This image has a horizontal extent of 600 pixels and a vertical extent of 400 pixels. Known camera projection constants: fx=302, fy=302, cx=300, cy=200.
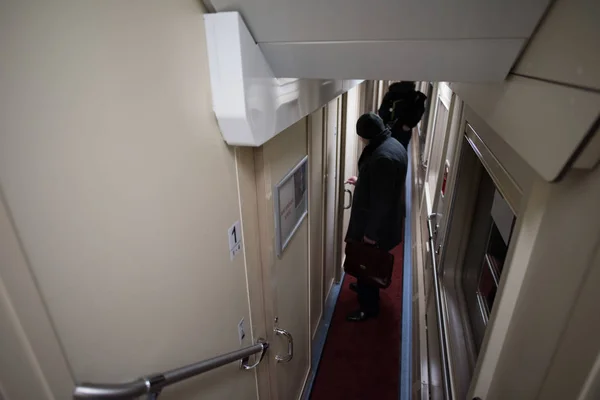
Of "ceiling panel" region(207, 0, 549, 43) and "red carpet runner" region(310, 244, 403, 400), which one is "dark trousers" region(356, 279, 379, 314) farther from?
"ceiling panel" region(207, 0, 549, 43)

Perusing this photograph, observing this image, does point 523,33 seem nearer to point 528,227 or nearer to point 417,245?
point 528,227

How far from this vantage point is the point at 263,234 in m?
1.33

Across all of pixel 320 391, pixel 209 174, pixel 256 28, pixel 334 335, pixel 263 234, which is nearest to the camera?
pixel 256 28

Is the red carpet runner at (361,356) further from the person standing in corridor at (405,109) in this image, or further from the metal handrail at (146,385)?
the person standing in corridor at (405,109)

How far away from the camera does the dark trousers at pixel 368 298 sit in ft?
10.0

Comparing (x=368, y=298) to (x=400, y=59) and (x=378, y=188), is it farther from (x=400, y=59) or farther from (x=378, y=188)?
(x=400, y=59)

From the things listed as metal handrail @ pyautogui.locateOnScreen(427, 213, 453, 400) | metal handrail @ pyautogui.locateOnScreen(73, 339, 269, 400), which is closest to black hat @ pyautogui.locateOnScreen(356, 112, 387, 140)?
metal handrail @ pyautogui.locateOnScreen(427, 213, 453, 400)

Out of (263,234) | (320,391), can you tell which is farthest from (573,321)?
(320,391)

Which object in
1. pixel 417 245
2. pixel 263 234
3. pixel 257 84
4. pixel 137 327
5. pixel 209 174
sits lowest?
pixel 417 245

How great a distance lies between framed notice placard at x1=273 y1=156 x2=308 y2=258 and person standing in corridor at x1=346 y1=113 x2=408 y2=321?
0.79 metres

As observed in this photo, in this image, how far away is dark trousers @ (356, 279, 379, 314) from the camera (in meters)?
3.05

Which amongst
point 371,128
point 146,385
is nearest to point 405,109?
point 371,128

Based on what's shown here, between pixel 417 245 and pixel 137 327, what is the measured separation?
361 centimetres

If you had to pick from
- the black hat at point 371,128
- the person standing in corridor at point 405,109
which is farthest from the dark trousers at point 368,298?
the person standing in corridor at point 405,109
